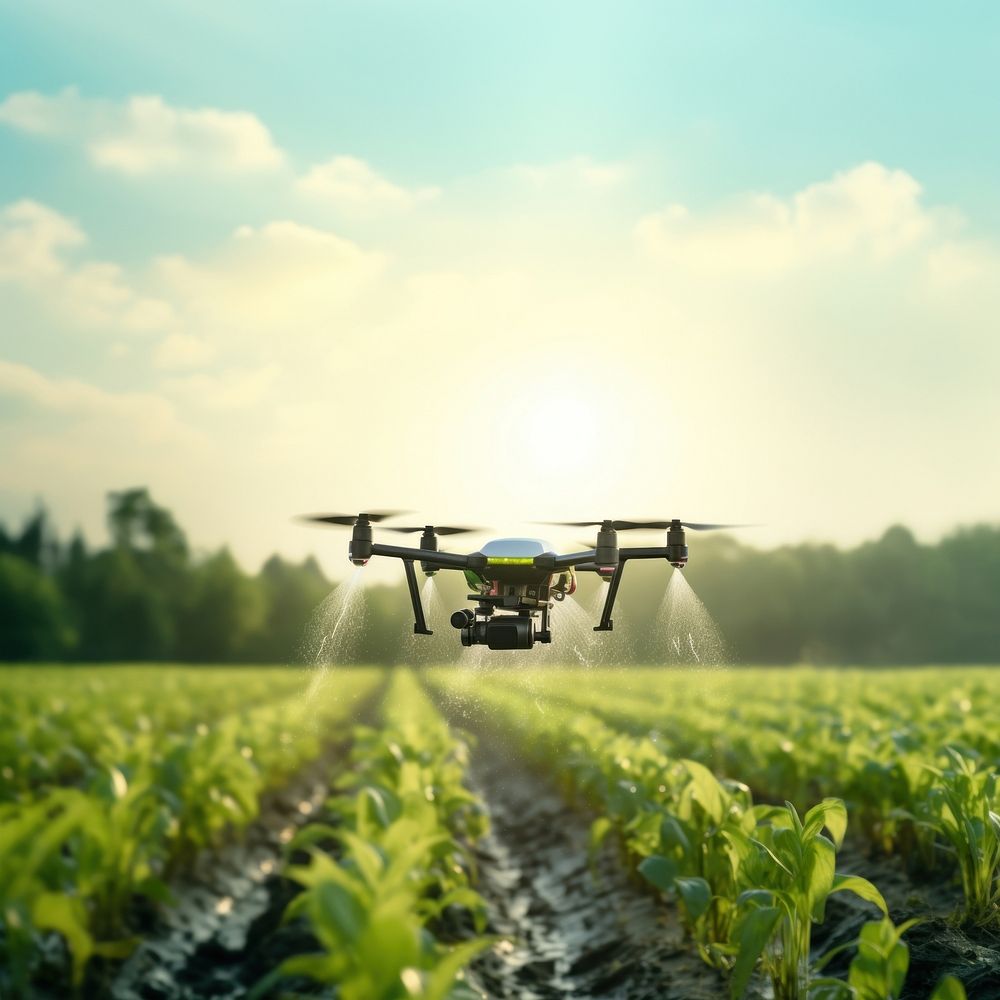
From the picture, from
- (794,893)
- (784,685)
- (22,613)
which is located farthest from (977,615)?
(794,893)

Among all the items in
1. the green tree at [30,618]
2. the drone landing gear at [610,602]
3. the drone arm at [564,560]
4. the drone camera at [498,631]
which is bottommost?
the green tree at [30,618]

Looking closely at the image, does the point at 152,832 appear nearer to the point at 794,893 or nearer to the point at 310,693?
the point at 310,693

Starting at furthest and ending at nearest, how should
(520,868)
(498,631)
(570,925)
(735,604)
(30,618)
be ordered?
(30,618) < (735,604) < (520,868) < (570,925) < (498,631)

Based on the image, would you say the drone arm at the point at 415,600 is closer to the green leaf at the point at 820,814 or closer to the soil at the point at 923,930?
the green leaf at the point at 820,814

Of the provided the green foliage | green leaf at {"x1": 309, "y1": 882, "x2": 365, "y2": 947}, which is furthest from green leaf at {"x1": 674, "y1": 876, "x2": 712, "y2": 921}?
green leaf at {"x1": 309, "y1": 882, "x2": 365, "y2": 947}

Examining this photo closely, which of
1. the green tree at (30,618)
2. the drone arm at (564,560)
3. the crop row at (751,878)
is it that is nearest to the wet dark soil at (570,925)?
the crop row at (751,878)

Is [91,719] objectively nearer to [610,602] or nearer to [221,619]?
[610,602]

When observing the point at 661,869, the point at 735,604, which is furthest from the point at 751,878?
the point at 735,604
